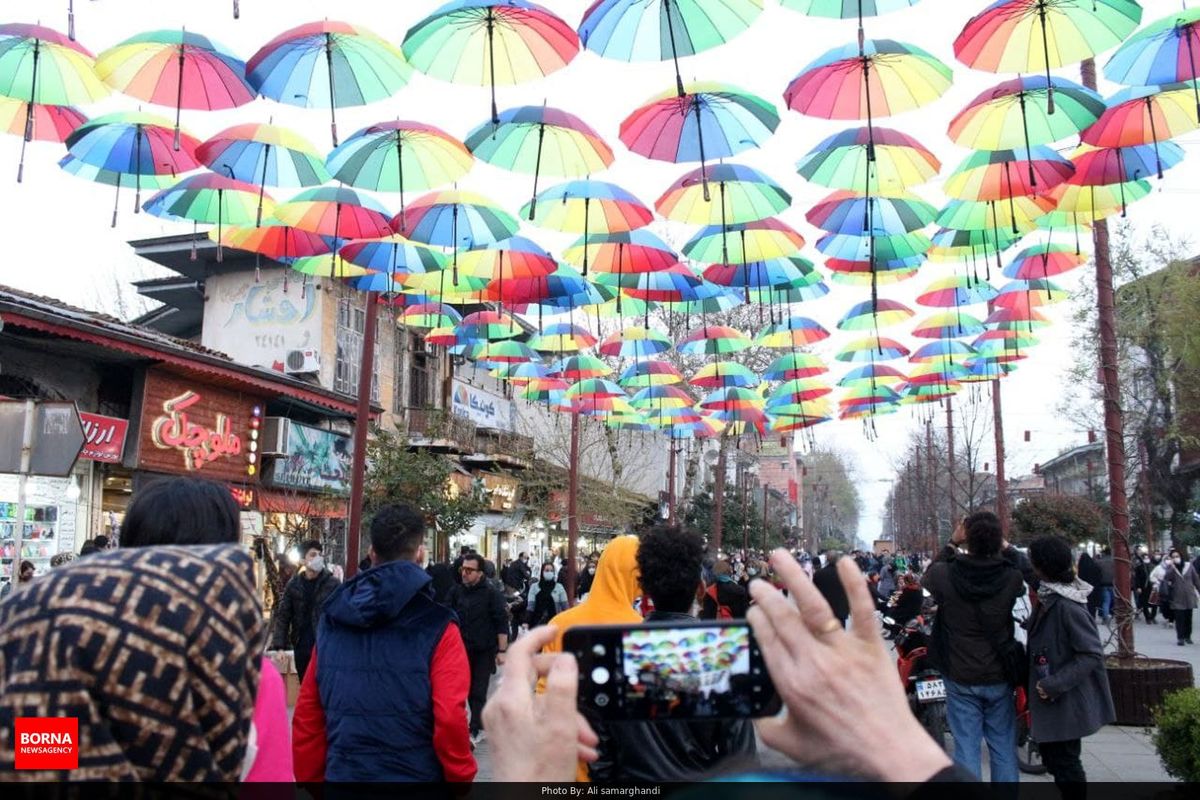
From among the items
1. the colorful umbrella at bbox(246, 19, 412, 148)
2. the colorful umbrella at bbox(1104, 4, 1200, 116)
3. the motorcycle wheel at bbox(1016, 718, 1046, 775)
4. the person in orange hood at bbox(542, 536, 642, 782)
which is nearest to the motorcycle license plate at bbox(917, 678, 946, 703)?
the motorcycle wheel at bbox(1016, 718, 1046, 775)

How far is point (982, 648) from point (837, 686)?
17.7 ft

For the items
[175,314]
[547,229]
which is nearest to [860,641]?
[547,229]

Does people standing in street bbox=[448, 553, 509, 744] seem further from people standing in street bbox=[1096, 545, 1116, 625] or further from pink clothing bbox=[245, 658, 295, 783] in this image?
people standing in street bbox=[1096, 545, 1116, 625]

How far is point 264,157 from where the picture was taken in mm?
11797

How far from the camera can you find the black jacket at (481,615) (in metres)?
9.57

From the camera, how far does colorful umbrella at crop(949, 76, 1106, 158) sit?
9.88 metres

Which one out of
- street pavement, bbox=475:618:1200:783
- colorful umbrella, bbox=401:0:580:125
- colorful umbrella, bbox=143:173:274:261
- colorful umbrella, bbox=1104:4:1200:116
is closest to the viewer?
street pavement, bbox=475:618:1200:783

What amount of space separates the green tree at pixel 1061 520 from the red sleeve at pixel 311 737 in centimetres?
2657

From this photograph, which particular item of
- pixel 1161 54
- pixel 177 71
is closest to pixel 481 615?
pixel 177 71

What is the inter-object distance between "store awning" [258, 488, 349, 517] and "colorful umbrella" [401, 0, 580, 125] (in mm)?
10337

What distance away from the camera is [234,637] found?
75.4 inches

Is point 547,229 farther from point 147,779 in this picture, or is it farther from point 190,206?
point 147,779

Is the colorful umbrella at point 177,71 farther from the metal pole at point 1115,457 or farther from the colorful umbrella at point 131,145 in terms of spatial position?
the metal pole at point 1115,457

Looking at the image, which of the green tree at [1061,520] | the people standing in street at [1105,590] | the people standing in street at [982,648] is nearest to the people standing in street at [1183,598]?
the people standing in street at [1105,590]
